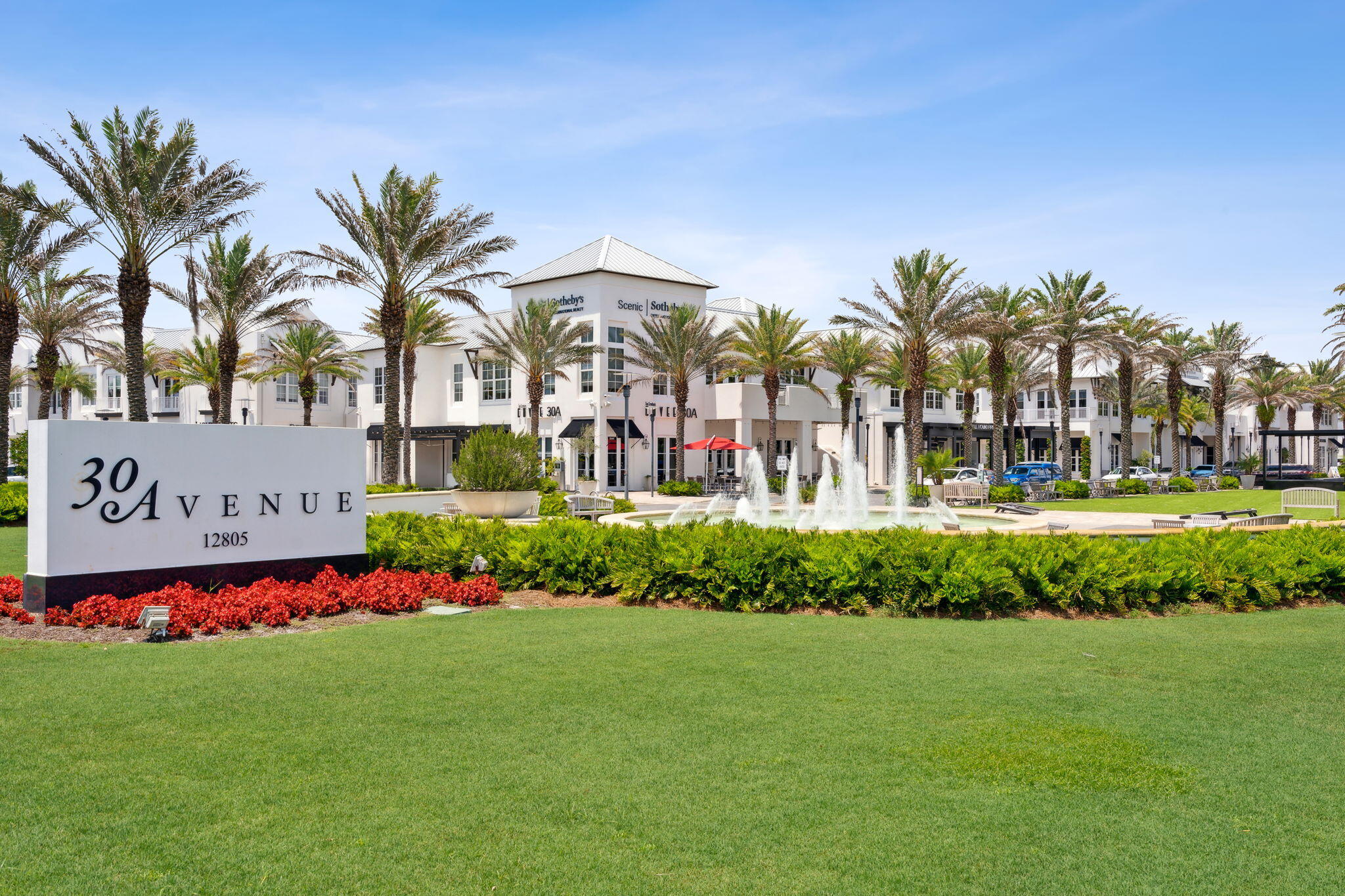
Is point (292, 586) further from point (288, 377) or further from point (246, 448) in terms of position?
point (288, 377)

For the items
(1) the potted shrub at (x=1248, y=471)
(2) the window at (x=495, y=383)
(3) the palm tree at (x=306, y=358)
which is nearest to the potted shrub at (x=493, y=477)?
(3) the palm tree at (x=306, y=358)

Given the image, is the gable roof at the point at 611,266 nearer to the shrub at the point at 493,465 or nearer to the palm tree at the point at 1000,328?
the palm tree at the point at 1000,328

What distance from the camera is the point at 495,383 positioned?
1923 inches

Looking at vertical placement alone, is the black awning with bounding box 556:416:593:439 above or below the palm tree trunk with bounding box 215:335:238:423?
below

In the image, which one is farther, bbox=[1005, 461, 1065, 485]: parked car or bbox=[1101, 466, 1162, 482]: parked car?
bbox=[1005, 461, 1065, 485]: parked car

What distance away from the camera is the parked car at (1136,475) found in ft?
141

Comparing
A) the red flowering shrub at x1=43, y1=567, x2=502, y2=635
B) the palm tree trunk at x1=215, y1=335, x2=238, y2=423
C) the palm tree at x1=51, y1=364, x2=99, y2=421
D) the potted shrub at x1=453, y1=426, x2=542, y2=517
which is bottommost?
the red flowering shrub at x1=43, y1=567, x2=502, y2=635

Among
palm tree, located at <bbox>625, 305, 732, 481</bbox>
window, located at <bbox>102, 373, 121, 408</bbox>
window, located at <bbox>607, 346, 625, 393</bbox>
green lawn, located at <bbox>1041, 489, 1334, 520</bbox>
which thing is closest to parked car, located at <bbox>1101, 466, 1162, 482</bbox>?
green lawn, located at <bbox>1041, 489, 1334, 520</bbox>

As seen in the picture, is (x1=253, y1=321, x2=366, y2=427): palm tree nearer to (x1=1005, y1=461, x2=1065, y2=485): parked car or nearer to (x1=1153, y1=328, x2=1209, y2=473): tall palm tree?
(x1=1005, y1=461, x2=1065, y2=485): parked car

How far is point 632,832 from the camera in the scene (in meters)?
4.58

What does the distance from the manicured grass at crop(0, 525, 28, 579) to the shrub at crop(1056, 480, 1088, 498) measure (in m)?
33.9

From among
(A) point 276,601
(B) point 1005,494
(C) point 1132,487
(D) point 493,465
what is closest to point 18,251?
(D) point 493,465

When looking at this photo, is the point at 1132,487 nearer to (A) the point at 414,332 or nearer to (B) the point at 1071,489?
(B) the point at 1071,489

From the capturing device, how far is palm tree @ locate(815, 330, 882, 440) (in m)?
48.9
